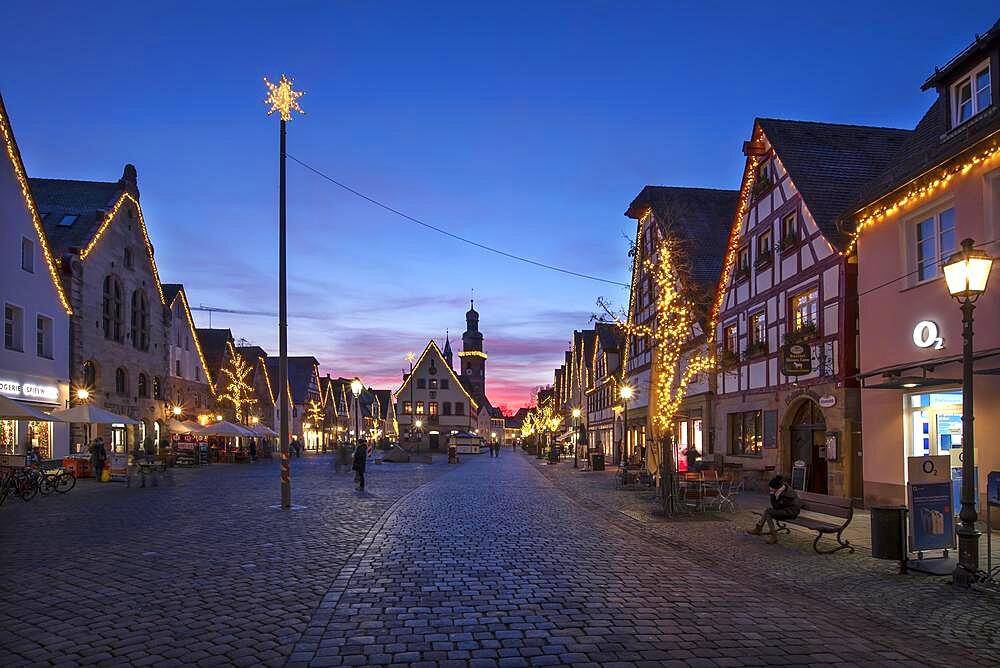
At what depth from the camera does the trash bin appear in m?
10.5

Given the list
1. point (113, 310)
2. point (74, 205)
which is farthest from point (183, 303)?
point (74, 205)

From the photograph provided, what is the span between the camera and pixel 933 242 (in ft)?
54.5

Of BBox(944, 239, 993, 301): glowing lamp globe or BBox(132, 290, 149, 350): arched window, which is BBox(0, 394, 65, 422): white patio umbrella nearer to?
BBox(132, 290, 149, 350): arched window

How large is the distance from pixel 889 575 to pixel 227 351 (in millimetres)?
56022

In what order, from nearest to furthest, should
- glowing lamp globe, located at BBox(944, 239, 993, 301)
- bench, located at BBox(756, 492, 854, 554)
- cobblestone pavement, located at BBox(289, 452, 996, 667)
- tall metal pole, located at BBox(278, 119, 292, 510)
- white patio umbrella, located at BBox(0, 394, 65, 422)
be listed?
cobblestone pavement, located at BBox(289, 452, 996, 667) → glowing lamp globe, located at BBox(944, 239, 993, 301) → bench, located at BBox(756, 492, 854, 554) → tall metal pole, located at BBox(278, 119, 292, 510) → white patio umbrella, located at BBox(0, 394, 65, 422)

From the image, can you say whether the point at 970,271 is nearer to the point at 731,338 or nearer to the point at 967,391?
the point at 967,391

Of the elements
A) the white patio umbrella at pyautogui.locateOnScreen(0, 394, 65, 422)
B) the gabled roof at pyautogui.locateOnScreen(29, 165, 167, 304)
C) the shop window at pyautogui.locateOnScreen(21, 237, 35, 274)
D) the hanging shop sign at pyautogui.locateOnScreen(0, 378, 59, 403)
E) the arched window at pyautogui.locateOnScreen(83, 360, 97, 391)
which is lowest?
the white patio umbrella at pyautogui.locateOnScreen(0, 394, 65, 422)

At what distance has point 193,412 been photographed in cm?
5175

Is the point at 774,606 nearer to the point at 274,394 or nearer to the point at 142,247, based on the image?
the point at 142,247

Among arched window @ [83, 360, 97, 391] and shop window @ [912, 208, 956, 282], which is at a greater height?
shop window @ [912, 208, 956, 282]

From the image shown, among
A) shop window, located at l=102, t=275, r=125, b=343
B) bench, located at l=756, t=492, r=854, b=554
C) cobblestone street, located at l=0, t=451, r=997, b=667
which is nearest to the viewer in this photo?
cobblestone street, located at l=0, t=451, r=997, b=667

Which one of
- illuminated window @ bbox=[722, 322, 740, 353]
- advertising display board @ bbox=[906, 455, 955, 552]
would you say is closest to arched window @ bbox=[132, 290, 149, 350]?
illuminated window @ bbox=[722, 322, 740, 353]

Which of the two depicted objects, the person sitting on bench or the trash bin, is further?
the person sitting on bench

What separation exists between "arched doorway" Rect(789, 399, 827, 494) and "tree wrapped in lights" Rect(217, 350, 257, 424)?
44.0 metres
